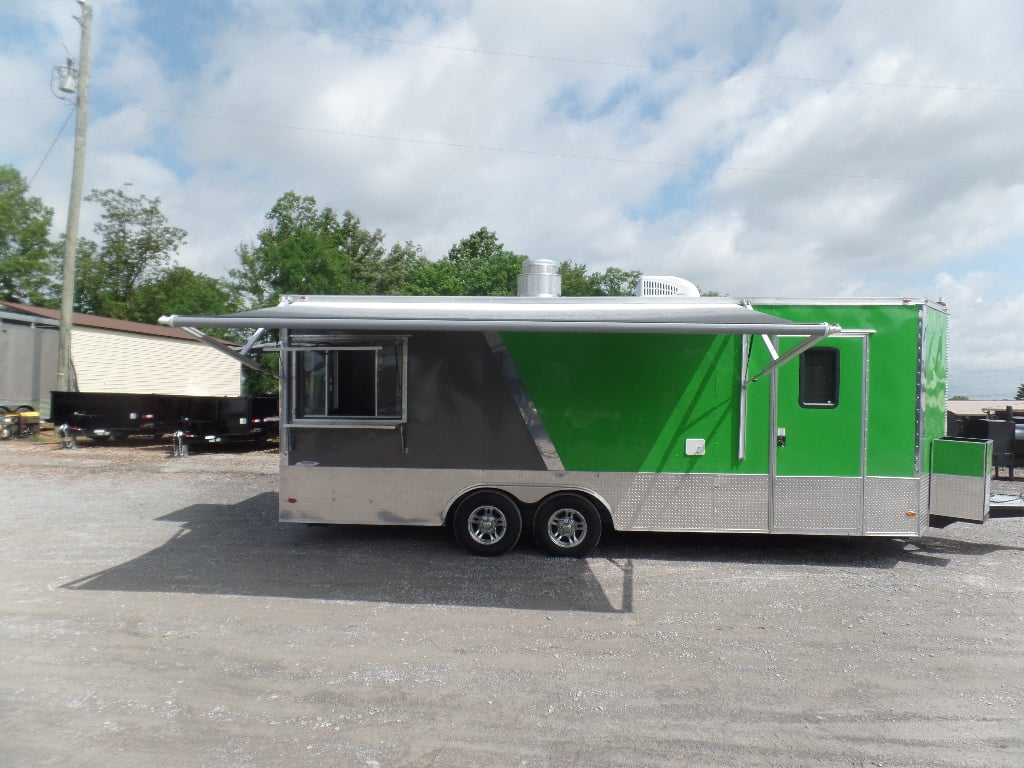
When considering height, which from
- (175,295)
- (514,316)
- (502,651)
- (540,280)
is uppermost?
(175,295)

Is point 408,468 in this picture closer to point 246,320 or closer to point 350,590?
point 350,590

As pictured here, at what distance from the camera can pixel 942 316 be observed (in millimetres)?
7512

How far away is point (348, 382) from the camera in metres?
7.11

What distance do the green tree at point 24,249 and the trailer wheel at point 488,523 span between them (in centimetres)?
3618

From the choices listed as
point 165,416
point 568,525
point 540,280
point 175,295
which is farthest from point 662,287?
point 175,295

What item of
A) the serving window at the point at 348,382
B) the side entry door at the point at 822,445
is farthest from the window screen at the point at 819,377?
the serving window at the point at 348,382

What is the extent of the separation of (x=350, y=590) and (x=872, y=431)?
5041 mm

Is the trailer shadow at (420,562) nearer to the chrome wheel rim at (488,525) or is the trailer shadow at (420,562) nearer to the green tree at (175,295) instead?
the chrome wheel rim at (488,525)

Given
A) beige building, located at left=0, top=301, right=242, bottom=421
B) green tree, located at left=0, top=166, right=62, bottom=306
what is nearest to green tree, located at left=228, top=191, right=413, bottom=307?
beige building, located at left=0, top=301, right=242, bottom=421

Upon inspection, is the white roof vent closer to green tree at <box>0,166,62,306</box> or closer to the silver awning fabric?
the silver awning fabric

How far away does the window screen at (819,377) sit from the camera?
692cm

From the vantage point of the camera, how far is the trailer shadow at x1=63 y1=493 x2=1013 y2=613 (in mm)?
6020

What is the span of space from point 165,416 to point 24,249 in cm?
2556

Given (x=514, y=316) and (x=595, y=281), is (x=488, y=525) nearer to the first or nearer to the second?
(x=514, y=316)
